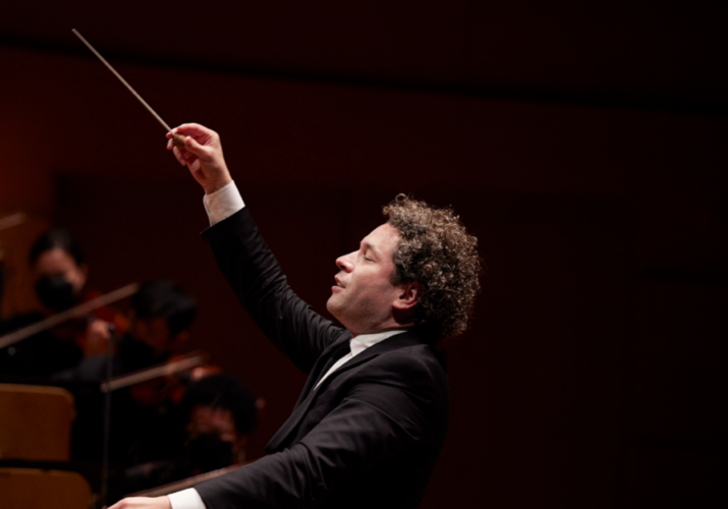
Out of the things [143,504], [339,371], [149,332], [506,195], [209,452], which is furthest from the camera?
[506,195]

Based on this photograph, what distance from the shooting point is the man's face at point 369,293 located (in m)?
1.21

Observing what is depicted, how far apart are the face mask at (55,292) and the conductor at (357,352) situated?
49.8 inches

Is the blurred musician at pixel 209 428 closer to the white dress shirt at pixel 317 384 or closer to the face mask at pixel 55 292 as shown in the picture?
the face mask at pixel 55 292

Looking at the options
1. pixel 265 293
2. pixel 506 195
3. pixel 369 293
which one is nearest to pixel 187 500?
pixel 369 293

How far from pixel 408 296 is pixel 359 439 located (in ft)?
0.89

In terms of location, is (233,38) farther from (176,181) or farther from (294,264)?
(294,264)

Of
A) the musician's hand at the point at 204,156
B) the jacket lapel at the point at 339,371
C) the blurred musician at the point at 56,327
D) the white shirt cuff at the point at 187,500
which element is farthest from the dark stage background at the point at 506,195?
the white shirt cuff at the point at 187,500

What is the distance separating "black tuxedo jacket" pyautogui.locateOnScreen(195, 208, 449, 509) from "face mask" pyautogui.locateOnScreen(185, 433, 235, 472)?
2.52ft

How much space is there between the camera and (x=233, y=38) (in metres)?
2.79

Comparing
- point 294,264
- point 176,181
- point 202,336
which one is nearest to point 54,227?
point 176,181

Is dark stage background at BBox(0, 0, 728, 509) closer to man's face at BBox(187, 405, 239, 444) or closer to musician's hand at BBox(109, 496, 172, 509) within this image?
man's face at BBox(187, 405, 239, 444)

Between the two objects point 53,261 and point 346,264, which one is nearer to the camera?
point 346,264

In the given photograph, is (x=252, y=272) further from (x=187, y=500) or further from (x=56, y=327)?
(x=56, y=327)

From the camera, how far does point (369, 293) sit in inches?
47.5
